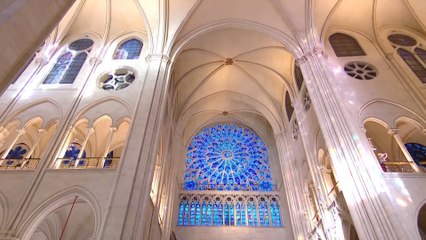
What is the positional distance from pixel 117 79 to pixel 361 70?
10.0 m

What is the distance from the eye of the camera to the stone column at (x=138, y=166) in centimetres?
695

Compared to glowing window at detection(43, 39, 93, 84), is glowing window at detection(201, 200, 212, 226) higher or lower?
lower

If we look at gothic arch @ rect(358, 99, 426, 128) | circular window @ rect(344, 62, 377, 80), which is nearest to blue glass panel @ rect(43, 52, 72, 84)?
gothic arch @ rect(358, 99, 426, 128)

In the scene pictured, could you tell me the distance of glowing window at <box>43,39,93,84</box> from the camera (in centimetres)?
1157

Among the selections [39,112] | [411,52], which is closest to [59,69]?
[39,112]

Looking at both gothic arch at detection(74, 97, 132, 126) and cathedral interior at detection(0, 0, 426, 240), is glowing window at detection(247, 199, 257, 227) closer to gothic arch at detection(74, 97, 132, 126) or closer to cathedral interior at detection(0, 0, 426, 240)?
cathedral interior at detection(0, 0, 426, 240)

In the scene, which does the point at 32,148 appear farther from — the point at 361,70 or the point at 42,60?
the point at 361,70

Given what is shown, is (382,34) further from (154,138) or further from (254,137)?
(154,138)

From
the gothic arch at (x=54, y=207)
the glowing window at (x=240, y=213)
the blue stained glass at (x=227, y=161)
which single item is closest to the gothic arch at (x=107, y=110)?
the gothic arch at (x=54, y=207)

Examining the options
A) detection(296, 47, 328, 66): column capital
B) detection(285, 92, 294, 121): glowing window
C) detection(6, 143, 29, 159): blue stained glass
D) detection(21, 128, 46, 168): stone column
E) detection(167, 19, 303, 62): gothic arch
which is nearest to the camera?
detection(21, 128, 46, 168): stone column

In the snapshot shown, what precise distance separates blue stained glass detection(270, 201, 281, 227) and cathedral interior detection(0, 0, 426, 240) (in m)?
0.06

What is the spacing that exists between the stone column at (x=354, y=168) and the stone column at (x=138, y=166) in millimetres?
5495

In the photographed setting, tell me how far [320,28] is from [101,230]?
1160 centimetres

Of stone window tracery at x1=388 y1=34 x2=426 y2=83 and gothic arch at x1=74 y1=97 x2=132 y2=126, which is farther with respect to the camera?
stone window tracery at x1=388 y1=34 x2=426 y2=83
